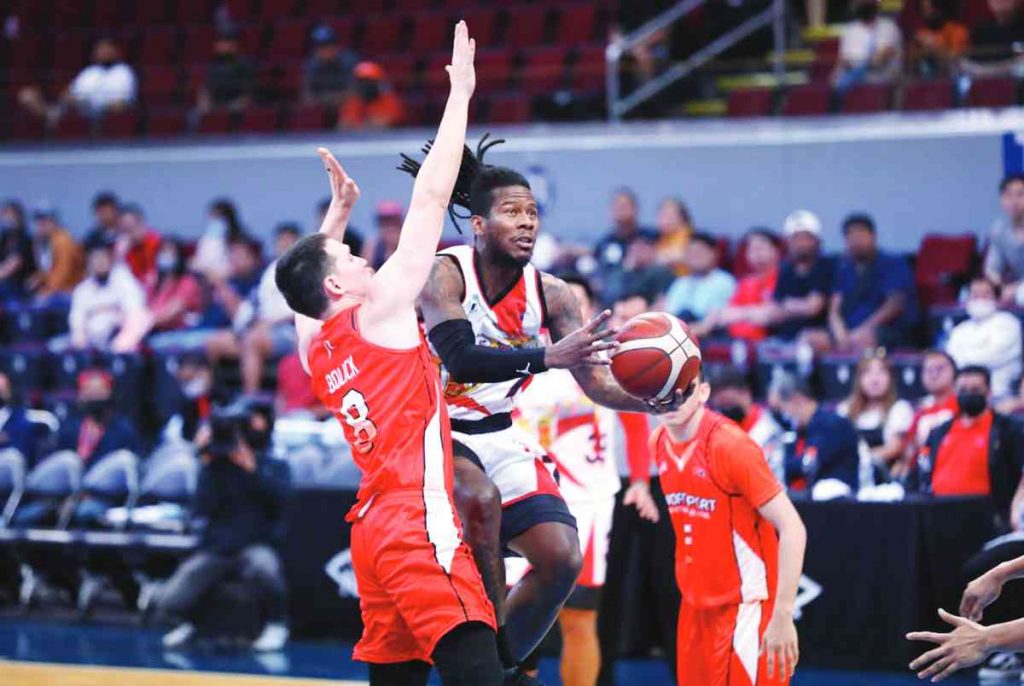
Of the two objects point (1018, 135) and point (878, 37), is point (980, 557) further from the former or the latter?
point (878, 37)

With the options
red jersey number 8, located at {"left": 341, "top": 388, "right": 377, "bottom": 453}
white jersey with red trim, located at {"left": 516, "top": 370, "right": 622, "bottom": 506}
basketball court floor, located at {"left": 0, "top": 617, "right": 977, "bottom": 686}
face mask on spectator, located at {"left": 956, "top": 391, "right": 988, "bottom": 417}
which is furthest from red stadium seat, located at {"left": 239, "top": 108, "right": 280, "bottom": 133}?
red jersey number 8, located at {"left": 341, "top": 388, "right": 377, "bottom": 453}

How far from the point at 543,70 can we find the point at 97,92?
530 cm

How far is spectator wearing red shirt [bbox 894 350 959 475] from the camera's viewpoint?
1010cm

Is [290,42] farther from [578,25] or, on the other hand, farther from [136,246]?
[578,25]

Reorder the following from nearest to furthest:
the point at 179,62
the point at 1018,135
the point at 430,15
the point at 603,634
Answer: the point at 603,634 → the point at 1018,135 → the point at 430,15 → the point at 179,62

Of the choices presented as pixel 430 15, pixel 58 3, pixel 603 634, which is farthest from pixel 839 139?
pixel 58 3

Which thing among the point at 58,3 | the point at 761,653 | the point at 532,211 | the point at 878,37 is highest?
the point at 58,3

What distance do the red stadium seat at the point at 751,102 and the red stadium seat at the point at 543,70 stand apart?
67.8 inches

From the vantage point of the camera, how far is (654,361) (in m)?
5.93

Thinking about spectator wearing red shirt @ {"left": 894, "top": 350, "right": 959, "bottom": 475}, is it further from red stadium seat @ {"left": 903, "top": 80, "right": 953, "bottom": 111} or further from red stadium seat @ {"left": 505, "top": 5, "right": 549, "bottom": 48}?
red stadium seat @ {"left": 505, "top": 5, "right": 549, "bottom": 48}

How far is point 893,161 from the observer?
14.0 m

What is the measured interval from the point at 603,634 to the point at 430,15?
32.5ft

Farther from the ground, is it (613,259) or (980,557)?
(613,259)

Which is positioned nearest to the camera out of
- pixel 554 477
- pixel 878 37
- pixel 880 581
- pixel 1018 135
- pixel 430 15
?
pixel 554 477
